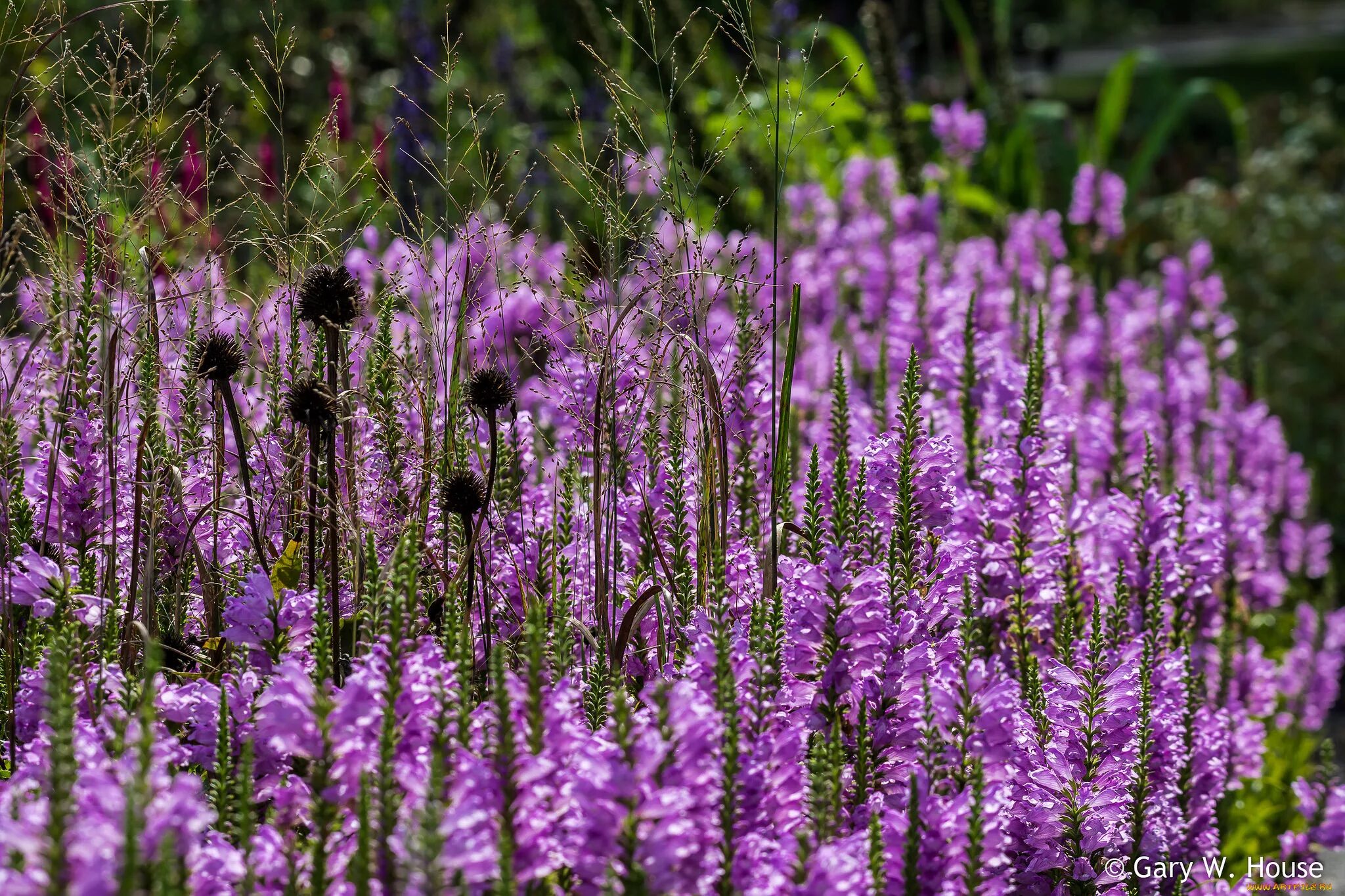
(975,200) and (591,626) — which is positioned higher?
(975,200)

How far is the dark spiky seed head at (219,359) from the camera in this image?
7.73 feet

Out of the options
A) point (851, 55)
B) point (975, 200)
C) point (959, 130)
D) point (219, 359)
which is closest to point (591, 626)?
point (219, 359)

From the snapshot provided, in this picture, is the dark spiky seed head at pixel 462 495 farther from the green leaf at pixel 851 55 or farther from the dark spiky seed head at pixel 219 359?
the green leaf at pixel 851 55

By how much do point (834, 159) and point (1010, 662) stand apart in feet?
17.6

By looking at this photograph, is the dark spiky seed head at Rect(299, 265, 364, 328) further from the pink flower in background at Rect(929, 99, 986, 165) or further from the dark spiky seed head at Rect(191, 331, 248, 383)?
the pink flower in background at Rect(929, 99, 986, 165)

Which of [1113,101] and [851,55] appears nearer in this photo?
[851,55]

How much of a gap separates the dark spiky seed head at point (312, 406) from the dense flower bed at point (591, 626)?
1 cm

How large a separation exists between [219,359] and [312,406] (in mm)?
220

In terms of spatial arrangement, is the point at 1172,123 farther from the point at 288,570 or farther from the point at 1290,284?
the point at 288,570

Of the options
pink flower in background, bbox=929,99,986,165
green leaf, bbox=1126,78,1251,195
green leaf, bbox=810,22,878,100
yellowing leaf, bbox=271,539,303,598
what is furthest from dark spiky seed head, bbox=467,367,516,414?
green leaf, bbox=1126,78,1251,195

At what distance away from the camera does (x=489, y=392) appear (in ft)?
7.67

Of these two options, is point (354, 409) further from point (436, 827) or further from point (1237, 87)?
point (1237, 87)

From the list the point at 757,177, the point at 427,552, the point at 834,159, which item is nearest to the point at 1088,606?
the point at 427,552

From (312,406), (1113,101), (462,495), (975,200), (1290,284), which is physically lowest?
(462,495)
